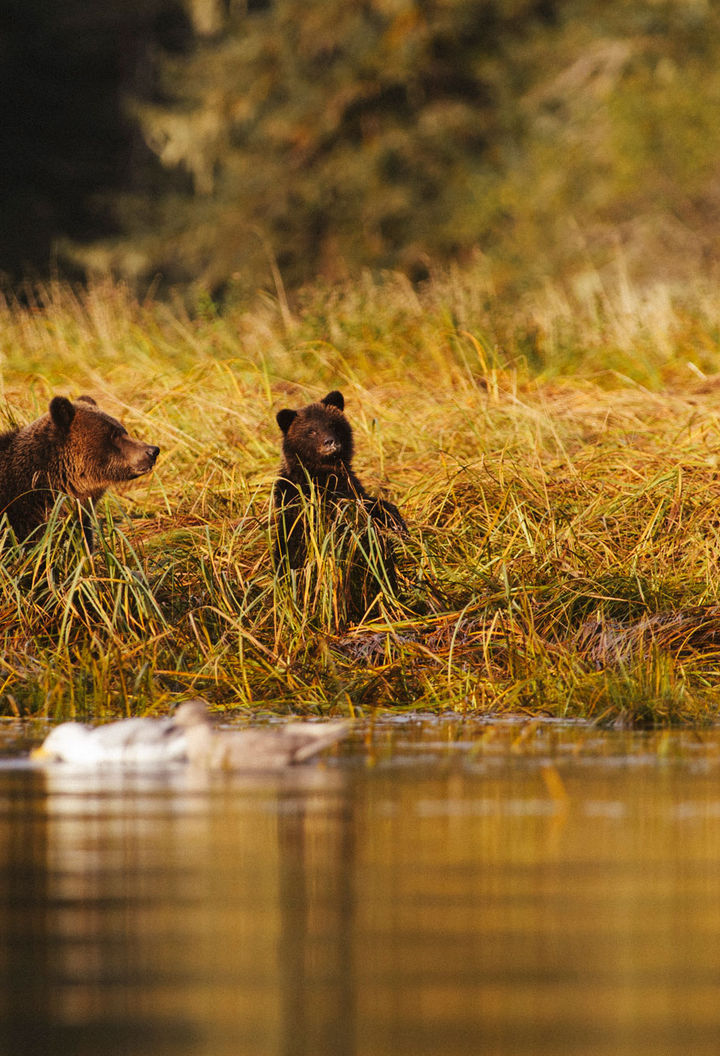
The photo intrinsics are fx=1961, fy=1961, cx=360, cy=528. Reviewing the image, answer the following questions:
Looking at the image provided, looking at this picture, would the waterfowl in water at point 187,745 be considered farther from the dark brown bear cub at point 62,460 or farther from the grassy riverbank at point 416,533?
the dark brown bear cub at point 62,460

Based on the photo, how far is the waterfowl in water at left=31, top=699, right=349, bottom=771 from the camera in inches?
239

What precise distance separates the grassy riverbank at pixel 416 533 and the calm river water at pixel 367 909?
1.68 m

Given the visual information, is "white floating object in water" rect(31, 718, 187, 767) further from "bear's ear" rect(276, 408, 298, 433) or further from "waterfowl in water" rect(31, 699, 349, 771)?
"bear's ear" rect(276, 408, 298, 433)

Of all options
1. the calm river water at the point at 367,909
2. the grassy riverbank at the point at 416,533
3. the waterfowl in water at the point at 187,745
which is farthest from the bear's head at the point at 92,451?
the calm river water at the point at 367,909

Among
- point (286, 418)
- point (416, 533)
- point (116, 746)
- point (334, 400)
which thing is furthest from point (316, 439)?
point (116, 746)

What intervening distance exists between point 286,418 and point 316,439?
171 mm

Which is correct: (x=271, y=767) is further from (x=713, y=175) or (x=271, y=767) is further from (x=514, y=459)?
(x=713, y=175)

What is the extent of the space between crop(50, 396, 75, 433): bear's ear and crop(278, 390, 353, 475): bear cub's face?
3.16ft

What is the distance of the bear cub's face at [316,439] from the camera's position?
9023mm

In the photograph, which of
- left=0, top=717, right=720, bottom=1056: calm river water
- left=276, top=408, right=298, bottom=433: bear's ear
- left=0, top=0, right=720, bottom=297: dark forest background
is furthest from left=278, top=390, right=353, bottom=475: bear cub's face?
left=0, top=0, right=720, bottom=297: dark forest background

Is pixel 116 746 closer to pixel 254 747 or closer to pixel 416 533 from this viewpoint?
pixel 254 747

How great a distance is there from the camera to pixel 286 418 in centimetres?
906

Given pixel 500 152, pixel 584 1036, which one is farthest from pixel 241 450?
pixel 500 152

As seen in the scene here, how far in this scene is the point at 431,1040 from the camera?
10.0 feet
